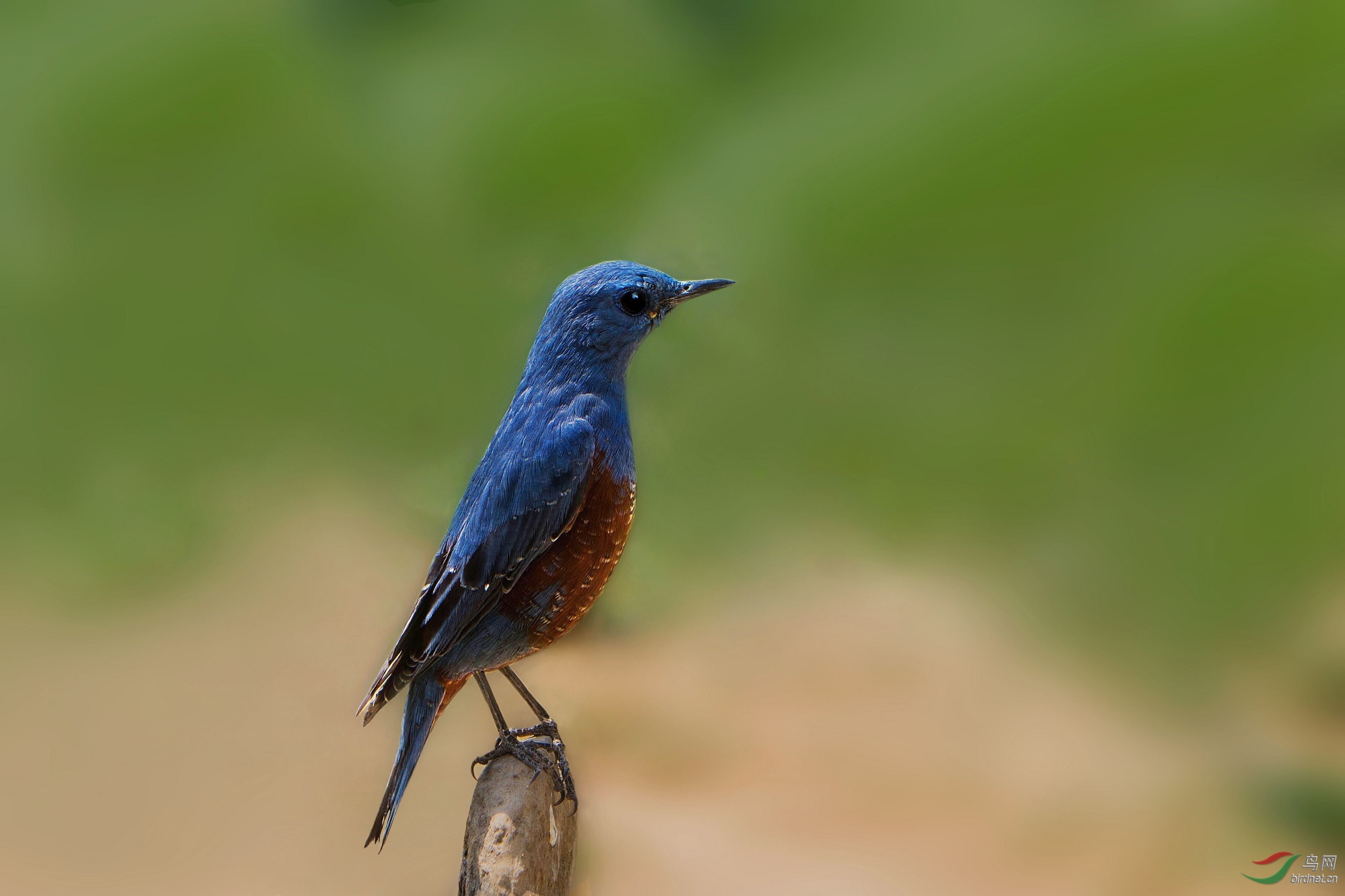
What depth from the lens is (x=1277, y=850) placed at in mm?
4160

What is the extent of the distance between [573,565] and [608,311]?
65 cm

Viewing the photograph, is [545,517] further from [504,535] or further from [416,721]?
[416,721]

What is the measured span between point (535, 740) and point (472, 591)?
0.58 metres

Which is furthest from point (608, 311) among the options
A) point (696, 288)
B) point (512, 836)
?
point (512, 836)

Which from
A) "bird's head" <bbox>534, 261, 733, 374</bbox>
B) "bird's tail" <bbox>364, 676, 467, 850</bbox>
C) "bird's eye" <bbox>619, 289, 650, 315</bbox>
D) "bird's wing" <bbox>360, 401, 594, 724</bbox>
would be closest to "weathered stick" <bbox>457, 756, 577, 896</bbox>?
"bird's tail" <bbox>364, 676, 467, 850</bbox>

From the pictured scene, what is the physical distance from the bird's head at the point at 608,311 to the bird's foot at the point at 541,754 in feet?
3.43

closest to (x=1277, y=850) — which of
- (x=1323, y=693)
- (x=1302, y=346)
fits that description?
(x=1323, y=693)

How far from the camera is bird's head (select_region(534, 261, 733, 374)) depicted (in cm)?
272

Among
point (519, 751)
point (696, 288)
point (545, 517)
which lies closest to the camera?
point (545, 517)

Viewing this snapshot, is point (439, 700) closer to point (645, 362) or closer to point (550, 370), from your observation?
point (550, 370)

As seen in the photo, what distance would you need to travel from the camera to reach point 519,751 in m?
2.93

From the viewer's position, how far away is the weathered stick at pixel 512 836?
2.77 meters

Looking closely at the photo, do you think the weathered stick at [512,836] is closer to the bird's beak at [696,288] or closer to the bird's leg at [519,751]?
the bird's leg at [519,751]

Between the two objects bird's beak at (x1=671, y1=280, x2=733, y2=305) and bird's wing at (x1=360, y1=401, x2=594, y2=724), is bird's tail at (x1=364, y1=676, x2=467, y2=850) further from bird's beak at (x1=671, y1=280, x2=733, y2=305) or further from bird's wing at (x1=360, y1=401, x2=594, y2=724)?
bird's beak at (x1=671, y1=280, x2=733, y2=305)
